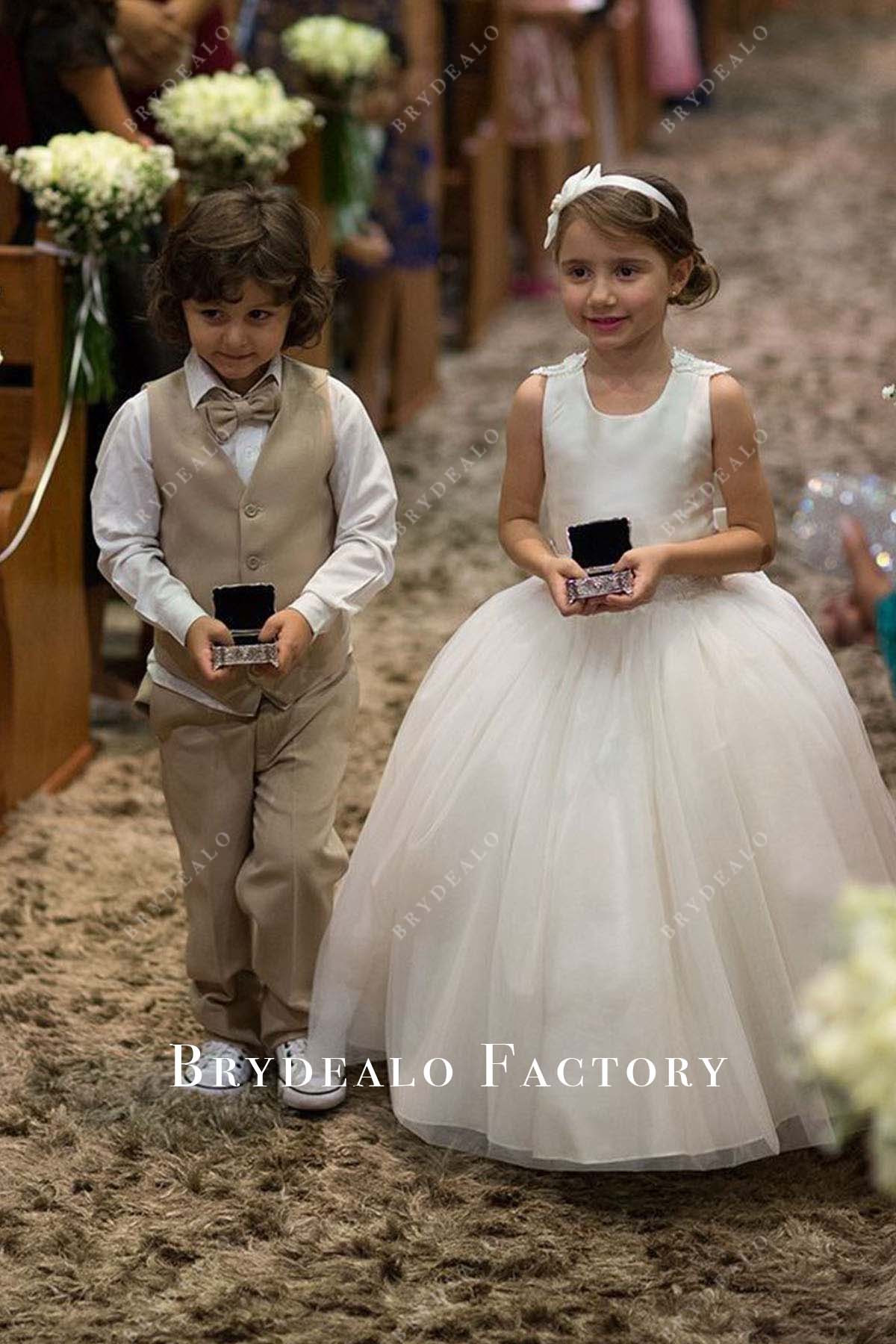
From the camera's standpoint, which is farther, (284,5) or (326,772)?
(284,5)

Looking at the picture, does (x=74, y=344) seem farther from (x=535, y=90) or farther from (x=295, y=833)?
(x=535, y=90)

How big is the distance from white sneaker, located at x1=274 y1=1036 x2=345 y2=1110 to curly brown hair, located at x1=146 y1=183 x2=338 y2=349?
1071 mm

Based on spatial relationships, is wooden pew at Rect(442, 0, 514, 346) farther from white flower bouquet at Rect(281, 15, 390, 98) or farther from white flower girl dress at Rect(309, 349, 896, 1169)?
white flower girl dress at Rect(309, 349, 896, 1169)

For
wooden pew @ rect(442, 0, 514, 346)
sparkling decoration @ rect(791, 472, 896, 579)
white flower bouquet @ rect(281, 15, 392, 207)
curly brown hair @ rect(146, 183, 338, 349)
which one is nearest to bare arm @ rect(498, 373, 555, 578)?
curly brown hair @ rect(146, 183, 338, 349)

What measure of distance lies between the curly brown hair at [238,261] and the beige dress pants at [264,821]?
1.77 ft

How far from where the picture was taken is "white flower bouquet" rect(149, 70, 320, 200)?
473 centimetres

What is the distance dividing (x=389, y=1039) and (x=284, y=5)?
4.25 m

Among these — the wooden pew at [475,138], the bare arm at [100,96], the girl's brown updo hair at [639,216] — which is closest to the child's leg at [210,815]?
A: the girl's brown updo hair at [639,216]

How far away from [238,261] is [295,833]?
2.68ft

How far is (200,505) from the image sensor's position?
291 cm

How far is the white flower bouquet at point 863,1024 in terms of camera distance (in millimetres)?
1535

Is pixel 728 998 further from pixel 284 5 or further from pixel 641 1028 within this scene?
pixel 284 5

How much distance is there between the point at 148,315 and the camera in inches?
116

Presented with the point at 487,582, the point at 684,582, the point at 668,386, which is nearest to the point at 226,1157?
the point at 684,582
